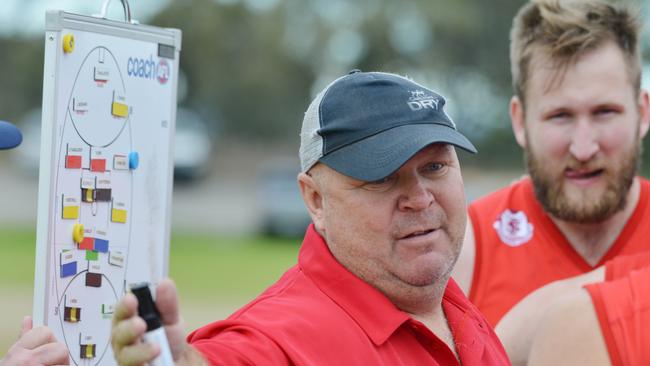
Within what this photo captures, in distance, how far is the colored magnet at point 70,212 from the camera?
3045 millimetres

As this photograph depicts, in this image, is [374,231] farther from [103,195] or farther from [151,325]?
[103,195]

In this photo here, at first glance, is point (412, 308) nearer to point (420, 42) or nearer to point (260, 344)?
point (260, 344)

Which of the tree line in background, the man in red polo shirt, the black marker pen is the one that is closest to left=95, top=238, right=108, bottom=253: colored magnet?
the man in red polo shirt

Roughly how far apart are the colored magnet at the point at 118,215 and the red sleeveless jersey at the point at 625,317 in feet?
4.70

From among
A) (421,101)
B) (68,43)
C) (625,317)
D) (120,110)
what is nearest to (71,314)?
(120,110)

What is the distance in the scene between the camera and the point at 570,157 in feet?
12.8

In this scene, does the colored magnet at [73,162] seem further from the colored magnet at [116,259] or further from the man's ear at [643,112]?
the man's ear at [643,112]

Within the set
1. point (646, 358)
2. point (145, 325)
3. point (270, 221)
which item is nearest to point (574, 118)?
point (646, 358)

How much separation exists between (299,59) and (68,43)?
86.7ft

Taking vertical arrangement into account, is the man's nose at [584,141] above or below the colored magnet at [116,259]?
above

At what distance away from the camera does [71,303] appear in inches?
122

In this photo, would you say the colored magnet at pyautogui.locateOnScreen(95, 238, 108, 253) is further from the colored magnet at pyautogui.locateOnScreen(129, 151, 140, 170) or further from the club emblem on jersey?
the club emblem on jersey

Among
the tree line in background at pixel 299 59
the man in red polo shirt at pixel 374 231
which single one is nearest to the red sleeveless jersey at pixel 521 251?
the man in red polo shirt at pixel 374 231

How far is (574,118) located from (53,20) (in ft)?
6.39
